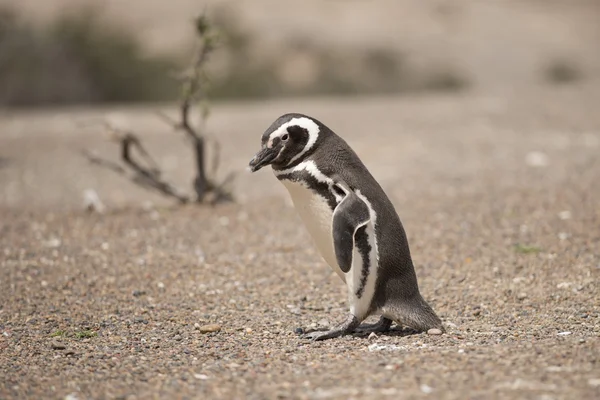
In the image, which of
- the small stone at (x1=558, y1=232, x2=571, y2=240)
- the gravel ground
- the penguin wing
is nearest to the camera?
the gravel ground

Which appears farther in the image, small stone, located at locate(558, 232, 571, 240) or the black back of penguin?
small stone, located at locate(558, 232, 571, 240)

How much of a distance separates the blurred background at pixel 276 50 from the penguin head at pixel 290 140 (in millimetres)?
11605

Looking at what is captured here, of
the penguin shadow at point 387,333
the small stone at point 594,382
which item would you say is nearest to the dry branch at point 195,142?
the penguin shadow at point 387,333

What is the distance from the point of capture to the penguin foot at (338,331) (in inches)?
174

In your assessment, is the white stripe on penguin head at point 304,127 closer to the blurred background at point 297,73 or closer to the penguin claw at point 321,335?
the penguin claw at point 321,335

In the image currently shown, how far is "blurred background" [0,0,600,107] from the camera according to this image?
54.7ft

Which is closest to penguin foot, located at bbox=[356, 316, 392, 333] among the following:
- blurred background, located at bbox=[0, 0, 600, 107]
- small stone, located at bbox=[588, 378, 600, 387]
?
small stone, located at bbox=[588, 378, 600, 387]

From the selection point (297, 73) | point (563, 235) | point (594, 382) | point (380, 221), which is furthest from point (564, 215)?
point (297, 73)

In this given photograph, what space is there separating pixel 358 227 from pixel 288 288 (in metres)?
1.45

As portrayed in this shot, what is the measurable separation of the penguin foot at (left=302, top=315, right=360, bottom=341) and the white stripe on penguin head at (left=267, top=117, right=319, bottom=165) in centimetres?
86

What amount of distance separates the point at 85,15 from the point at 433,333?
14.0 meters

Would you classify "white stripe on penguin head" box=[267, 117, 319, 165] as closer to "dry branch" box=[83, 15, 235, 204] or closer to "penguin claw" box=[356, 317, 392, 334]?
"penguin claw" box=[356, 317, 392, 334]

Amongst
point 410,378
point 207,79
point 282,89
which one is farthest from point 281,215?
point 282,89

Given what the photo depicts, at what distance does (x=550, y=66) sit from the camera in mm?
18281
